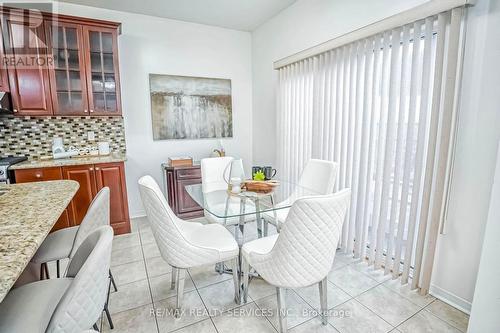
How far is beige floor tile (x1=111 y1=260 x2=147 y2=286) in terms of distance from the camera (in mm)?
2217

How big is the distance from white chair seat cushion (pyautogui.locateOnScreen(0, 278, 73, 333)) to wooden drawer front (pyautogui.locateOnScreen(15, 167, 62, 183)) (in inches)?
76.6

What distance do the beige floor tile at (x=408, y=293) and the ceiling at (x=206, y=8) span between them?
323 centimetres

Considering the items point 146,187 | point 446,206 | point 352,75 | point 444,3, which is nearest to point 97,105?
point 146,187

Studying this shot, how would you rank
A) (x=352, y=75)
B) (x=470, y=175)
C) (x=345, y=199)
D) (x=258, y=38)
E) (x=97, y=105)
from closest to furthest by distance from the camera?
(x=345, y=199) → (x=470, y=175) → (x=352, y=75) → (x=97, y=105) → (x=258, y=38)

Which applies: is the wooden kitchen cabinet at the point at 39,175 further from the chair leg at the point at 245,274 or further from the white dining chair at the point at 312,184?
the white dining chair at the point at 312,184

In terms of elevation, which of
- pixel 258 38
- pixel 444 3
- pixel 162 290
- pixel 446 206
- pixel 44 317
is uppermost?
pixel 258 38

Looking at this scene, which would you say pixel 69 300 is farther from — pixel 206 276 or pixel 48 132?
pixel 48 132

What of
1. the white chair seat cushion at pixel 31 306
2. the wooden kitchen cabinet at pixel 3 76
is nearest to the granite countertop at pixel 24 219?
the white chair seat cushion at pixel 31 306

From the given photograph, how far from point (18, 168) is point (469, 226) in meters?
3.98

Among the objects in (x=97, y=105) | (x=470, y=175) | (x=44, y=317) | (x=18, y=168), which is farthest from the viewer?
(x=97, y=105)

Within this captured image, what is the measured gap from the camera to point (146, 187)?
1577mm

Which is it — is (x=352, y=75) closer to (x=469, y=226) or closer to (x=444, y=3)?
(x=444, y=3)

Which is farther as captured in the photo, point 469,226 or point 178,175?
point 178,175

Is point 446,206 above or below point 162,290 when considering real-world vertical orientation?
above
